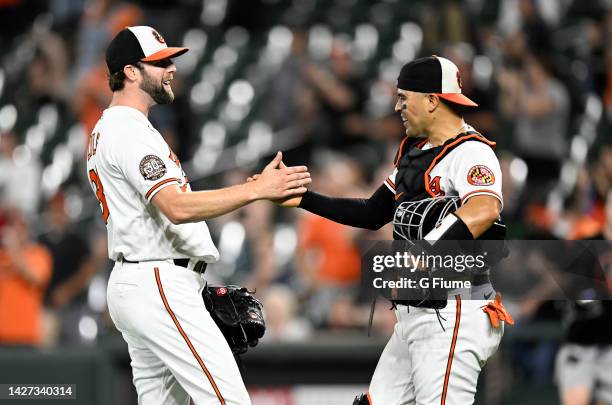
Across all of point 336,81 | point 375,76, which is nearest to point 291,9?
point 375,76

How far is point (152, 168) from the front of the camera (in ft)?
16.2

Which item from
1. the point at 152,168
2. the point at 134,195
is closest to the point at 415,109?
the point at 152,168

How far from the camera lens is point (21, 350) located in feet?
28.0

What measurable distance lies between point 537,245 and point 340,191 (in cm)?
188

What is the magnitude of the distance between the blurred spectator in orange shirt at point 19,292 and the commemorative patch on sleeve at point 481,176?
5726 mm

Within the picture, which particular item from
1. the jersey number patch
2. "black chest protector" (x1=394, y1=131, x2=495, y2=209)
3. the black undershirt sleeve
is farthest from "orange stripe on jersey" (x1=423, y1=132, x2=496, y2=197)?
the jersey number patch

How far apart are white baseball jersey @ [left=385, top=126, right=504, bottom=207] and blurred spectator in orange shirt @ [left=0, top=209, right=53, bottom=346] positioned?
18.0ft

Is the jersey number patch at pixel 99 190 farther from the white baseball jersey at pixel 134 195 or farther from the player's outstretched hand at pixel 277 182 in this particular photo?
the player's outstretched hand at pixel 277 182

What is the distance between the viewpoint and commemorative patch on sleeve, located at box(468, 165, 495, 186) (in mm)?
4849

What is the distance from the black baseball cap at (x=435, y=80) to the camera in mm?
5109

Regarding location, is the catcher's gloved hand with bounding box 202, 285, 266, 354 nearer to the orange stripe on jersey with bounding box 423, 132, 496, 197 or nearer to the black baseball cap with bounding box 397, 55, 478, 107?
the orange stripe on jersey with bounding box 423, 132, 496, 197

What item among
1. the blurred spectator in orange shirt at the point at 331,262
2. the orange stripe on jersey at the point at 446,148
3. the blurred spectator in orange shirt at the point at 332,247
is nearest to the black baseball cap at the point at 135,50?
the orange stripe on jersey at the point at 446,148

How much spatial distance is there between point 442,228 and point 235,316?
114 centimetres

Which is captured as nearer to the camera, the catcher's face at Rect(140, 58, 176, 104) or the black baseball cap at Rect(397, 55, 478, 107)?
the black baseball cap at Rect(397, 55, 478, 107)
